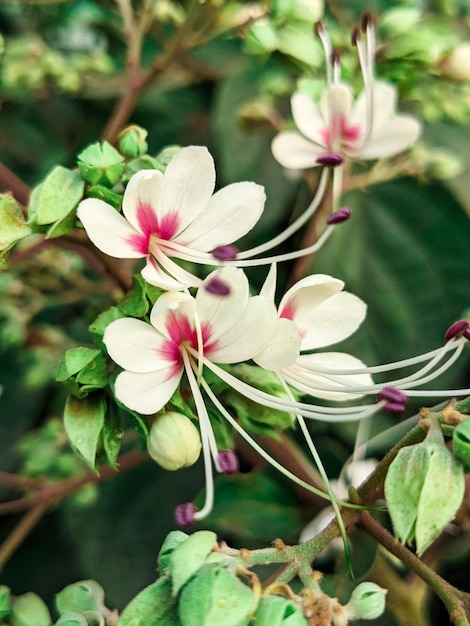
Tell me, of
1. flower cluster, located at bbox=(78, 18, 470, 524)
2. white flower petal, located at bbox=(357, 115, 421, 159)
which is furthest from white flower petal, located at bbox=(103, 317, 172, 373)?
white flower petal, located at bbox=(357, 115, 421, 159)

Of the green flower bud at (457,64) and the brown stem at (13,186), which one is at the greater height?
the green flower bud at (457,64)

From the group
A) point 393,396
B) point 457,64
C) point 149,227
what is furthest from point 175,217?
point 457,64

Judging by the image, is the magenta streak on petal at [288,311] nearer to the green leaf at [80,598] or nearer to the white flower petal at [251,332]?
the white flower petal at [251,332]

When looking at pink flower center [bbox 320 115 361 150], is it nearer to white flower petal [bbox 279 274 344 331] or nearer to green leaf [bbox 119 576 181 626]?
white flower petal [bbox 279 274 344 331]

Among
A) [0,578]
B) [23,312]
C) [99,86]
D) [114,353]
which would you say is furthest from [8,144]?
[114,353]

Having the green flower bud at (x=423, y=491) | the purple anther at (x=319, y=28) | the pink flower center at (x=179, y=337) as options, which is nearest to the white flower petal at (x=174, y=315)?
the pink flower center at (x=179, y=337)

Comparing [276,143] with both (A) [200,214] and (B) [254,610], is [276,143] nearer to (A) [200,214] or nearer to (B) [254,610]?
(A) [200,214]
